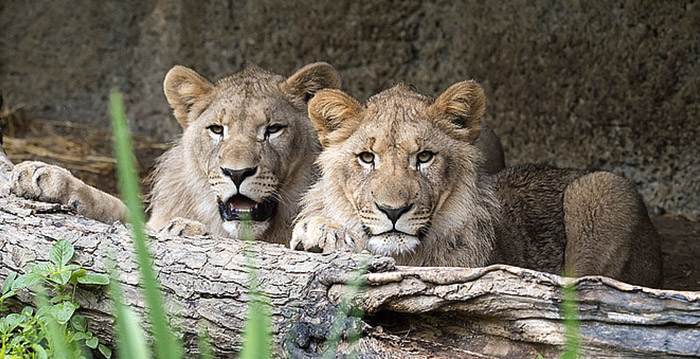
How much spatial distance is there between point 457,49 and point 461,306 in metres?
4.77

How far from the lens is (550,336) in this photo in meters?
2.65

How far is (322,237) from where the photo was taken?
3.31m

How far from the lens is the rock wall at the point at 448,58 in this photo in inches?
245

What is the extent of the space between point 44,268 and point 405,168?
1.47m

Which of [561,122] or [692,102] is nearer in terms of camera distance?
[692,102]

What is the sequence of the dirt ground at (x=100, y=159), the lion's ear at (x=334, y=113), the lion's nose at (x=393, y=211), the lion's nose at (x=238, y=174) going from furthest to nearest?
the dirt ground at (x=100, y=159), the lion's nose at (x=238, y=174), the lion's ear at (x=334, y=113), the lion's nose at (x=393, y=211)

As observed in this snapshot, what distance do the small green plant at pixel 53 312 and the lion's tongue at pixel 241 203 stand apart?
103 cm

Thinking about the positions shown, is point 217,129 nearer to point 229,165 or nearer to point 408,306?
point 229,165

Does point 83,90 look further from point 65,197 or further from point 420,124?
point 420,124

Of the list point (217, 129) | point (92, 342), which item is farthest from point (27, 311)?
point (217, 129)

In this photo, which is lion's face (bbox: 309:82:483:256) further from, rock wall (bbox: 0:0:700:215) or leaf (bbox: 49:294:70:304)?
rock wall (bbox: 0:0:700:215)

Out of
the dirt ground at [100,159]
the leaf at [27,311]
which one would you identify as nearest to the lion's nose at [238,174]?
the leaf at [27,311]

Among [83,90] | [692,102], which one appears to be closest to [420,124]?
[692,102]

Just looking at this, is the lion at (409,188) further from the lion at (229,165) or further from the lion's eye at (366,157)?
the lion at (229,165)
